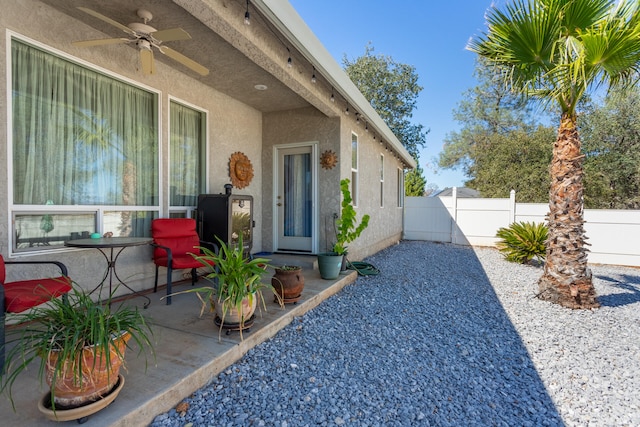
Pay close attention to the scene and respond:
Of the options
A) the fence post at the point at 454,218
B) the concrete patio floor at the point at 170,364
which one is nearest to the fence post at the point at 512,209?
the fence post at the point at 454,218

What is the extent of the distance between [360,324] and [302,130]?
3.62 meters

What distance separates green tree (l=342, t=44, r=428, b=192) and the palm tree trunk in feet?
44.5

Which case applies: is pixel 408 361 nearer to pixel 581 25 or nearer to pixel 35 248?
pixel 35 248

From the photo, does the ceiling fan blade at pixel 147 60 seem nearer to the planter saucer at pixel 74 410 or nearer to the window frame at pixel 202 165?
the window frame at pixel 202 165

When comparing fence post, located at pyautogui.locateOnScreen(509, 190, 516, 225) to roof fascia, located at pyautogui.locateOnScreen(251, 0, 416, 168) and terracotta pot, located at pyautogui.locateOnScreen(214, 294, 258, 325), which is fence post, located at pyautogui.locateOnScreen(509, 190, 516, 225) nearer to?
Result: roof fascia, located at pyautogui.locateOnScreen(251, 0, 416, 168)

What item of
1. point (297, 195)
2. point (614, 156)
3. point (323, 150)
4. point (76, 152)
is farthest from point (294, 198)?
point (614, 156)

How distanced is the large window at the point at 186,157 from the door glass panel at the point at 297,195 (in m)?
1.65

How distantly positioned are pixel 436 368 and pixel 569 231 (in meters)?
2.87

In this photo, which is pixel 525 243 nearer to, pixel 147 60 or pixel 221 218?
pixel 221 218

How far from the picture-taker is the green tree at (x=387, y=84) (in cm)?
1670

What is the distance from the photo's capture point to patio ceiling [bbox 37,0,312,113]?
8.89 ft

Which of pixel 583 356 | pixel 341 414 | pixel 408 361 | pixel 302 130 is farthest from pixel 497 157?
pixel 341 414

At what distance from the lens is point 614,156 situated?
1180 cm

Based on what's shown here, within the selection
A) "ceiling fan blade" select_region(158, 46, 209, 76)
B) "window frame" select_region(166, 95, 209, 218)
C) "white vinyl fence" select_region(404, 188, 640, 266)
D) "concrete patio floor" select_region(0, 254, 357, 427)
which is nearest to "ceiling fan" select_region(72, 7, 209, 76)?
"ceiling fan blade" select_region(158, 46, 209, 76)
